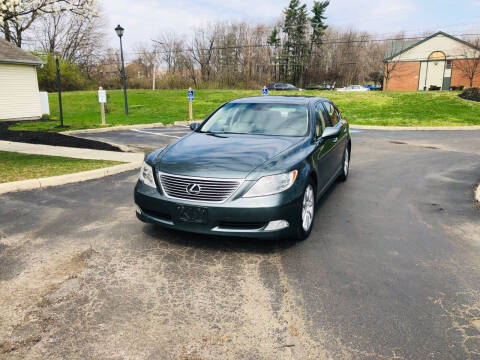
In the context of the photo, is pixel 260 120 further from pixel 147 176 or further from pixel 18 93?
pixel 18 93

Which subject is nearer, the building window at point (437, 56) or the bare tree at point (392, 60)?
the building window at point (437, 56)

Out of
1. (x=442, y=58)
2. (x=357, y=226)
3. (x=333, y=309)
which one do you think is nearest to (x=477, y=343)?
(x=333, y=309)

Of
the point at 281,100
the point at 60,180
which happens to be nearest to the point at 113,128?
the point at 60,180

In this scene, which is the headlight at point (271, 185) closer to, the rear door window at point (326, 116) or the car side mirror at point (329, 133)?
the car side mirror at point (329, 133)

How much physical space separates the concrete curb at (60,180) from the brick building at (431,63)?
51.3m

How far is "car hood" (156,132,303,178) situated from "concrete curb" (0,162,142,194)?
131 inches

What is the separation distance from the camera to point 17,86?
899 inches

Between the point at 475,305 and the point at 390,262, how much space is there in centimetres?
92

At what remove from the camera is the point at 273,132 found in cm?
554

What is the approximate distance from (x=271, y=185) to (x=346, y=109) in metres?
23.0

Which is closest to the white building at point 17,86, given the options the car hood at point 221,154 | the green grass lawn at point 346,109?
the green grass lawn at point 346,109

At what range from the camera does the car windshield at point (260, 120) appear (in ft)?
18.3

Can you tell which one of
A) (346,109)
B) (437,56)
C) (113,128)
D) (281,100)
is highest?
(437,56)

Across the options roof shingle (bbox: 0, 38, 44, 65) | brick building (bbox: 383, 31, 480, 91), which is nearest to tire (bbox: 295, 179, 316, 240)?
roof shingle (bbox: 0, 38, 44, 65)
